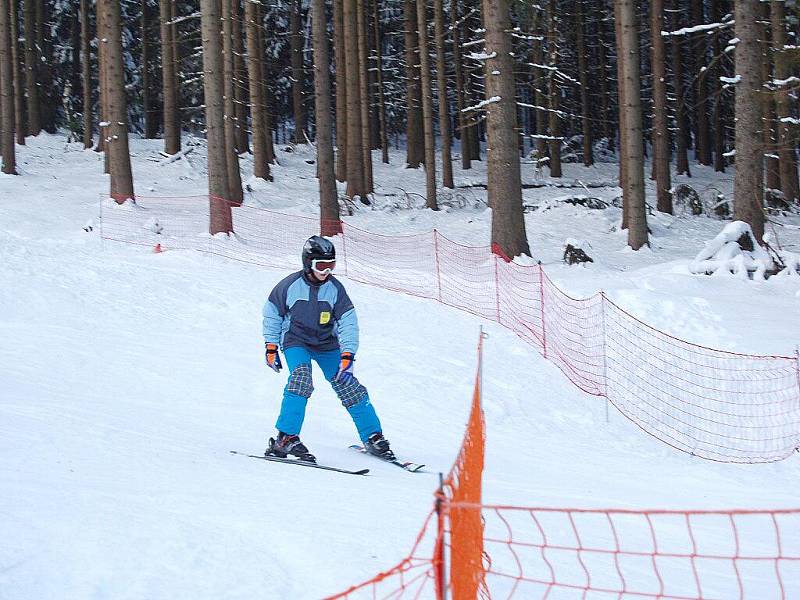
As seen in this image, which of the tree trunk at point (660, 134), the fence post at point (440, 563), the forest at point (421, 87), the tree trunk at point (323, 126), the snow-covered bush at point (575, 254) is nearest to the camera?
the fence post at point (440, 563)

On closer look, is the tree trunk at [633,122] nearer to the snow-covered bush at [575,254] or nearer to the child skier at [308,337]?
the snow-covered bush at [575,254]

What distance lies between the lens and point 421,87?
3030cm

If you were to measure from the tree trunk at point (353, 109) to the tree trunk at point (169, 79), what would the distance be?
5.40 metres

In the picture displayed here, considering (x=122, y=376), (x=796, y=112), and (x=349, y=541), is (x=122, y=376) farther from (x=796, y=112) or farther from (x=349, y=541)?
(x=796, y=112)

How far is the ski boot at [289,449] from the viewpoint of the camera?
21.1ft

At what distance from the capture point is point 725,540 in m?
5.73

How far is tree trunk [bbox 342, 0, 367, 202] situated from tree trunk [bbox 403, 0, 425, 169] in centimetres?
298

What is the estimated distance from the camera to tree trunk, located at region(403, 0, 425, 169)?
93.2 feet

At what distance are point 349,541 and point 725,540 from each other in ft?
8.93

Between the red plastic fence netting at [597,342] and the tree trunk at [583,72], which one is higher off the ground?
the tree trunk at [583,72]

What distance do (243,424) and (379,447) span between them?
1.59 metres

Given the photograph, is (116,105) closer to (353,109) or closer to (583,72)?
(353,109)

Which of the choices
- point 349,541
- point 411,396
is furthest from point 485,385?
point 349,541

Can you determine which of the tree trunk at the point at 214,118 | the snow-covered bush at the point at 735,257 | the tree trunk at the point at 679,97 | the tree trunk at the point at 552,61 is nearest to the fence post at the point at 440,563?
A: the snow-covered bush at the point at 735,257
